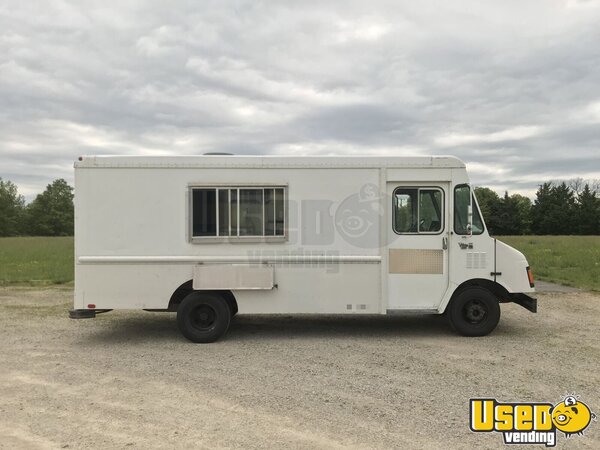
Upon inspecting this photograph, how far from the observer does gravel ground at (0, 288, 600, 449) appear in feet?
12.7

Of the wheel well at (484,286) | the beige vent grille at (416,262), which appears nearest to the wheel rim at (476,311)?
the wheel well at (484,286)

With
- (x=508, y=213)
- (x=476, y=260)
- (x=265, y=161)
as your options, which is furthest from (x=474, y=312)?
(x=508, y=213)

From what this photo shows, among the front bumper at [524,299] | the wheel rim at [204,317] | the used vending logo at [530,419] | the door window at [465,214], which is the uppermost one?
the door window at [465,214]

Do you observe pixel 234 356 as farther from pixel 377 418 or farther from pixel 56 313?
pixel 56 313

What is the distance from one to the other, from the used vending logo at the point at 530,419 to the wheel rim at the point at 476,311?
241 centimetres

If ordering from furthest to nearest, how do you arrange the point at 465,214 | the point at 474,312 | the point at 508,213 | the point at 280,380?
the point at 508,213
the point at 474,312
the point at 465,214
the point at 280,380

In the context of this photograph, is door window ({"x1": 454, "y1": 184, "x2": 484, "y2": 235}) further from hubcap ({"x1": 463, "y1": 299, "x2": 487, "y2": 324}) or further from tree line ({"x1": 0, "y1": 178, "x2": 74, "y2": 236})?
tree line ({"x1": 0, "y1": 178, "x2": 74, "y2": 236})

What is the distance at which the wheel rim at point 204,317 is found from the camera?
22.8 feet

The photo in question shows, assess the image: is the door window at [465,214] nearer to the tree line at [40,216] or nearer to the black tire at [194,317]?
the black tire at [194,317]

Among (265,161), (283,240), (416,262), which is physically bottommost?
(416,262)

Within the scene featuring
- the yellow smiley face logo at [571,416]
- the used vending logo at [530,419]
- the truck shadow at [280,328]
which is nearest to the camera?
the used vending logo at [530,419]

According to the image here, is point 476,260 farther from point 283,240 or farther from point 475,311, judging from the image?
point 283,240

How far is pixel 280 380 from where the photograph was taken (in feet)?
17.1

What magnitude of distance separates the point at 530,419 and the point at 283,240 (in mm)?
3896
